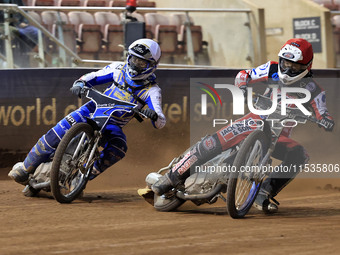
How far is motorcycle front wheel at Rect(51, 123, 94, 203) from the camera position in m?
8.19

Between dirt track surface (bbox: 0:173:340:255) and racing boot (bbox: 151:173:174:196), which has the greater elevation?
racing boot (bbox: 151:173:174:196)

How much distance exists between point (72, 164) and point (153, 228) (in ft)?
6.26

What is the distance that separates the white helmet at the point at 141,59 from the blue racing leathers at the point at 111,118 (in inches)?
4.5

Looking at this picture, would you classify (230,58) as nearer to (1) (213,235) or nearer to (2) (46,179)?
(2) (46,179)

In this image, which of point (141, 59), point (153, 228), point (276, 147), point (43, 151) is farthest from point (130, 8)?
point (153, 228)

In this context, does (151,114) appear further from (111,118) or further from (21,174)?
(21,174)

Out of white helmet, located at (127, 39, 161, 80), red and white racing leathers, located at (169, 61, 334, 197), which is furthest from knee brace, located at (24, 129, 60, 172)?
red and white racing leathers, located at (169, 61, 334, 197)

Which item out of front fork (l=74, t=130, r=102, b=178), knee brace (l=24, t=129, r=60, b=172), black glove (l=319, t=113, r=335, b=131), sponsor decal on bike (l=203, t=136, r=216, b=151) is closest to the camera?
black glove (l=319, t=113, r=335, b=131)

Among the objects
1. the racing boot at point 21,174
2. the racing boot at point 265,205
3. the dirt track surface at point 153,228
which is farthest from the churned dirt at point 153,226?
the racing boot at point 21,174

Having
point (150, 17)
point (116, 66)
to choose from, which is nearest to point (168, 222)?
point (116, 66)

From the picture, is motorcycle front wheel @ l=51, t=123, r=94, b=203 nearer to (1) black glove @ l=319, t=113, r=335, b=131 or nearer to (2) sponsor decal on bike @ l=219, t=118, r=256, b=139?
(2) sponsor decal on bike @ l=219, t=118, r=256, b=139

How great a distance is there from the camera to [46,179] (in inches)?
358

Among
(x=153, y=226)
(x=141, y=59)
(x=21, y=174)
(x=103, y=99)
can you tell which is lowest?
(x=153, y=226)

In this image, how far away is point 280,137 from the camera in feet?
27.9
